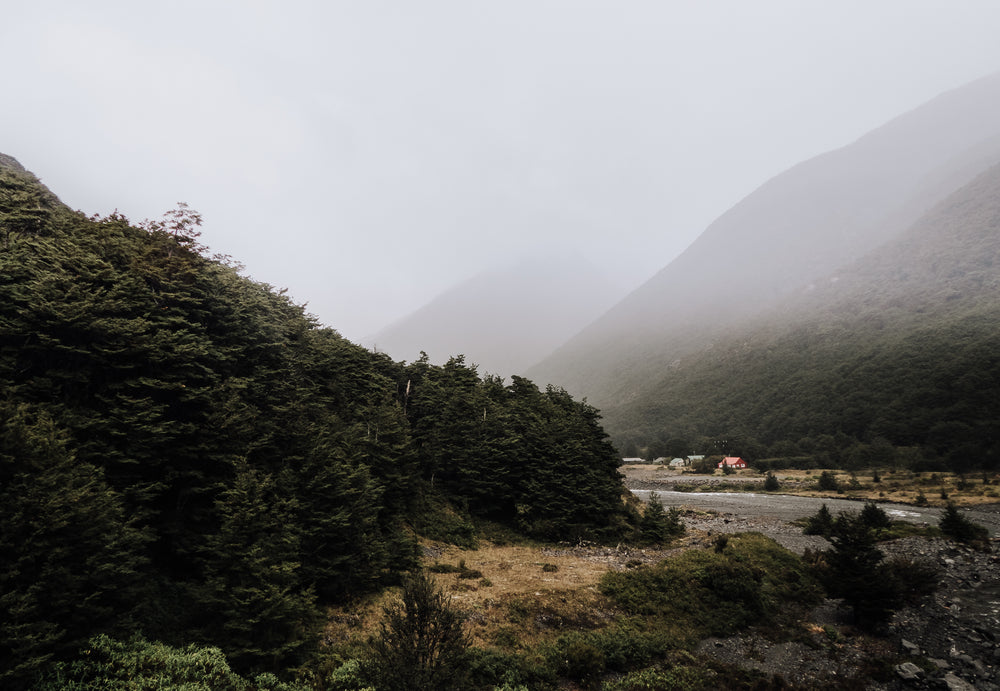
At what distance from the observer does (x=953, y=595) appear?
23.0m

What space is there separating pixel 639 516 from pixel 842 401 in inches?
4965

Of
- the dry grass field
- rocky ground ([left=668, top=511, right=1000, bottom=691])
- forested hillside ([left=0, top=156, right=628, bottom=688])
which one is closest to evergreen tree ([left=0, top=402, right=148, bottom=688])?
forested hillside ([left=0, top=156, right=628, bottom=688])

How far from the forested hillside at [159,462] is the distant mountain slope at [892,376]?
4289 inches

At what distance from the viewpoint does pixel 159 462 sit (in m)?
15.3

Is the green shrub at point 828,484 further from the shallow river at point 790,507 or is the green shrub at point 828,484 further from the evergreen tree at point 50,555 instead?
the evergreen tree at point 50,555

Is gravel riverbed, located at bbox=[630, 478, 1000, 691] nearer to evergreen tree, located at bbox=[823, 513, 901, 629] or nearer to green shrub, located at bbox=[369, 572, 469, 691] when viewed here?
evergreen tree, located at bbox=[823, 513, 901, 629]

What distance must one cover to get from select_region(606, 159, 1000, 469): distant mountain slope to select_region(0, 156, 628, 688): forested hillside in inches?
4289

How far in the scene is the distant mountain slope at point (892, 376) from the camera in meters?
96.6

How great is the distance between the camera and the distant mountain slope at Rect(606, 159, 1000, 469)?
317 ft

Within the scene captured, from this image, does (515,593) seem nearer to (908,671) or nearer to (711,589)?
(711,589)

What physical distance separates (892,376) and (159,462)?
170365 millimetres

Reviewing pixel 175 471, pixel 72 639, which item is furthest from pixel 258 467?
pixel 72 639

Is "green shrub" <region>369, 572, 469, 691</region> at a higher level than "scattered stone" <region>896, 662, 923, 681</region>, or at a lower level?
higher

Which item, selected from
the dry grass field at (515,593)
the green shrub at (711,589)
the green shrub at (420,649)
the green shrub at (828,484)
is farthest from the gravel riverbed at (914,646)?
the green shrub at (828,484)
